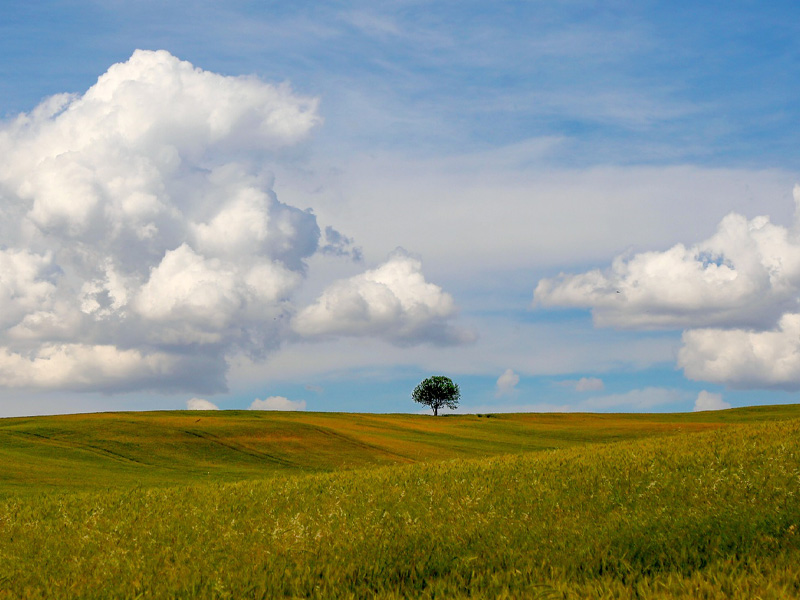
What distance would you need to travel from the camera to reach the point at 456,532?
1023 cm

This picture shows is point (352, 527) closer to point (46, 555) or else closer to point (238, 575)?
point (238, 575)

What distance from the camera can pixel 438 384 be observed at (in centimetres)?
12800

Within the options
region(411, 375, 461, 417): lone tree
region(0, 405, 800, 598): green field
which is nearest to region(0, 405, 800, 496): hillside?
region(0, 405, 800, 598): green field

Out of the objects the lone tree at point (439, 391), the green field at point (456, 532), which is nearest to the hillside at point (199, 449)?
the green field at point (456, 532)

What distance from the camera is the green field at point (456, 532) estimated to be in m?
8.23

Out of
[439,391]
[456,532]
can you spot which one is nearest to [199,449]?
[456,532]

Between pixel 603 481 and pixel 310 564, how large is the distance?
677 cm

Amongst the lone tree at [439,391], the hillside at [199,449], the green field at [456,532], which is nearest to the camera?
the green field at [456,532]

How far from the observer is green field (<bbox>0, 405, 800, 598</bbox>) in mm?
8227

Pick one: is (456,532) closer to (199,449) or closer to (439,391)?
(199,449)

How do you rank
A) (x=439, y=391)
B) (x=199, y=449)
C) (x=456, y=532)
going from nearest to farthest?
(x=456, y=532) → (x=199, y=449) → (x=439, y=391)

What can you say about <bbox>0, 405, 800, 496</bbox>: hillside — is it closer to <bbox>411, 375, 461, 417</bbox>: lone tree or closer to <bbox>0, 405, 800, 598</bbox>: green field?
<bbox>0, 405, 800, 598</bbox>: green field

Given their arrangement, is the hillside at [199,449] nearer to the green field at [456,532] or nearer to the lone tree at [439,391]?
the green field at [456,532]

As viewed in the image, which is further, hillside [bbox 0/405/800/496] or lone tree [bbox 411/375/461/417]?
lone tree [bbox 411/375/461/417]
